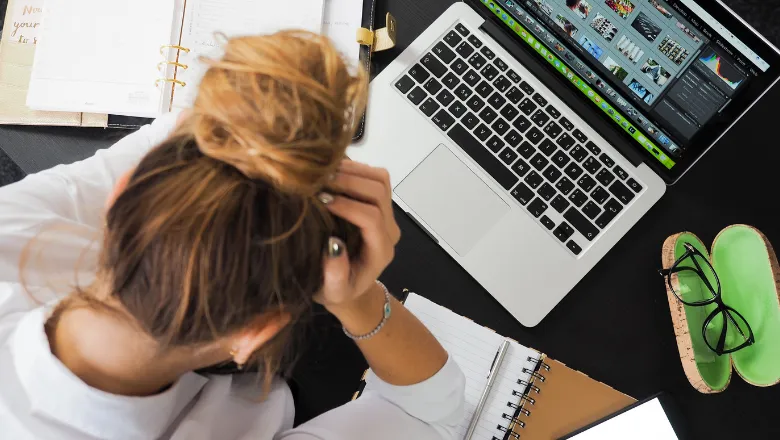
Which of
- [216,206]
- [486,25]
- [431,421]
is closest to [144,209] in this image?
[216,206]

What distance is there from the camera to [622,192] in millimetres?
704

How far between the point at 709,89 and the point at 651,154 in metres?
0.13

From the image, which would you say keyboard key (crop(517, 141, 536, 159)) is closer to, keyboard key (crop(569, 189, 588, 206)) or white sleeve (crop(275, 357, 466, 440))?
keyboard key (crop(569, 189, 588, 206))

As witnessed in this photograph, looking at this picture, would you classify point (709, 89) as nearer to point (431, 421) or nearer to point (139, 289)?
point (431, 421)

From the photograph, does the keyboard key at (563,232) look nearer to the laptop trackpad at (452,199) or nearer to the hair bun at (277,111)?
the laptop trackpad at (452,199)

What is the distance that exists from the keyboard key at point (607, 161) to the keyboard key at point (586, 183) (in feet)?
0.09

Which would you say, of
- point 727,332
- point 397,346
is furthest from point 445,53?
point 727,332

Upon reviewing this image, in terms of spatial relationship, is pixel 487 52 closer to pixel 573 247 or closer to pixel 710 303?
pixel 573 247

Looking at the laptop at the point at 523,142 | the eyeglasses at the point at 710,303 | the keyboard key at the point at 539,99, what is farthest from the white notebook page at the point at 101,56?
the eyeglasses at the point at 710,303

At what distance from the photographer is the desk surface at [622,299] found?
68 cm

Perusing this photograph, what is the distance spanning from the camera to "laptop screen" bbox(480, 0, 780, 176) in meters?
0.53

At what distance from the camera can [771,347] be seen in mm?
646

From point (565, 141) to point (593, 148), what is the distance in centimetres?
4

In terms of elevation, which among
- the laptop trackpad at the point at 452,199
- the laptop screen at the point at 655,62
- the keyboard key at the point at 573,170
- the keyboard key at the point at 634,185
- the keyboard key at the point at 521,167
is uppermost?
the laptop screen at the point at 655,62
